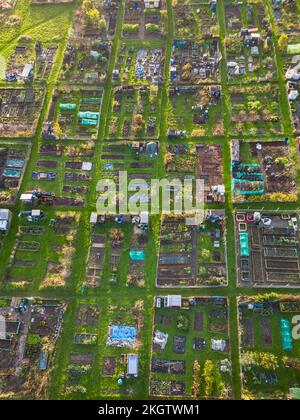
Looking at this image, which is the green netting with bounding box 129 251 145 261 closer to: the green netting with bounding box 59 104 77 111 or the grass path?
the grass path

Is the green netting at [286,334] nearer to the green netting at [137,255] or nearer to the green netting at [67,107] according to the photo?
the green netting at [137,255]

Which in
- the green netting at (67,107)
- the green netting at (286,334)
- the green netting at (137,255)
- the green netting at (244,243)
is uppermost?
the green netting at (67,107)

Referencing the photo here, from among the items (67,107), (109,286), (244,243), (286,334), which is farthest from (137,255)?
(67,107)

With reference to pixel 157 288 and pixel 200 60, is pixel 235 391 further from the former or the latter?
pixel 200 60

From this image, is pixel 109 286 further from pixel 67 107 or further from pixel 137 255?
pixel 67 107

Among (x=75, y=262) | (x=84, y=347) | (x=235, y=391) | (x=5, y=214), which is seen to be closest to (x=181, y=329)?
(x=235, y=391)

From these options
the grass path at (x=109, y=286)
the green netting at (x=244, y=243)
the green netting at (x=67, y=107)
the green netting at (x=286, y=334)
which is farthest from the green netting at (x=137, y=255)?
the green netting at (x=67, y=107)
